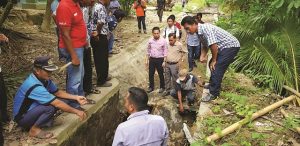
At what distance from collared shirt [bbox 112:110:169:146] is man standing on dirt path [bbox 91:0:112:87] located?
10.9 feet

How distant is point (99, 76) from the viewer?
7.08 meters

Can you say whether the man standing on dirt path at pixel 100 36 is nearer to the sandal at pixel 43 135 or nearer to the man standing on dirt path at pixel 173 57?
the man standing on dirt path at pixel 173 57

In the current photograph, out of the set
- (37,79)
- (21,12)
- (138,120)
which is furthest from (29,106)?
(21,12)

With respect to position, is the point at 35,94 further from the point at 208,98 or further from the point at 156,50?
the point at 156,50

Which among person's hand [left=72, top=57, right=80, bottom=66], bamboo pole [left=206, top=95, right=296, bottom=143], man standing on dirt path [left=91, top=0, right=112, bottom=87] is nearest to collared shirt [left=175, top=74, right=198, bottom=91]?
man standing on dirt path [left=91, top=0, right=112, bottom=87]

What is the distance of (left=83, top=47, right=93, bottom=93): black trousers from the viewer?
6145 millimetres

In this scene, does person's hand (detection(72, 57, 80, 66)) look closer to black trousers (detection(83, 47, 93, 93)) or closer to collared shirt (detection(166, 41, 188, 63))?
black trousers (detection(83, 47, 93, 93))

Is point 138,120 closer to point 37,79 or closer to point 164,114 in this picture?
point 37,79

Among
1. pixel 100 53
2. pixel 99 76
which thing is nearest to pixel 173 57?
pixel 99 76

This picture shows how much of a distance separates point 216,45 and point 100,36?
6.90 ft

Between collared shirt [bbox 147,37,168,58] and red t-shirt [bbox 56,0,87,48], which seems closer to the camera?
red t-shirt [bbox 56,0,87,48]

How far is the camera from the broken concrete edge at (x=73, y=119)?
201 inches

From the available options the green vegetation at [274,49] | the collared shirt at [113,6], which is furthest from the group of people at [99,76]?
the collared shirt at [113,6]

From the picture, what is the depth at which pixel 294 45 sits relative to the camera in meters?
7.49
